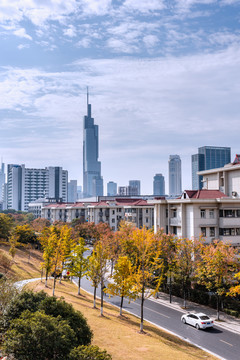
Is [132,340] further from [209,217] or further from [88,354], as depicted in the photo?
[209,217]

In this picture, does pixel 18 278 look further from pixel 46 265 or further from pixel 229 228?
pixel 229 228

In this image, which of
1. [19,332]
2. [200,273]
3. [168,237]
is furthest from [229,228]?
[19,332]

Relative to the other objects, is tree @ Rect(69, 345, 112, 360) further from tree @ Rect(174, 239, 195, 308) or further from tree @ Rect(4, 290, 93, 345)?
tree @ Rect(174, 239, 195, 308)

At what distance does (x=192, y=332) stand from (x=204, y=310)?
319 inches

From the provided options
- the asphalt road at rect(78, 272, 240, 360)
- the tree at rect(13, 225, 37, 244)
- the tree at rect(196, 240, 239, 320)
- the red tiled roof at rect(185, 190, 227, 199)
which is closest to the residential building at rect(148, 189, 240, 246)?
the red tiled roof at rect(185, 190, 227, 199)

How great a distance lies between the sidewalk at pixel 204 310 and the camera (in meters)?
30.7

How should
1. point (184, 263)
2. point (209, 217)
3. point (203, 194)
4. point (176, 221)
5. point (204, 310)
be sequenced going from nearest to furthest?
1. point (204, 310)
2. point (184, 263)
3. point (209, 217)
4. point (203, 194)
5. point (176, 221)

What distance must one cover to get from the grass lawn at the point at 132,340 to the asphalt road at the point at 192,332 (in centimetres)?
147

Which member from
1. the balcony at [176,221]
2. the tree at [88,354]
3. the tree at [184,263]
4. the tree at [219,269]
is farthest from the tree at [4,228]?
the tree at [88,354]

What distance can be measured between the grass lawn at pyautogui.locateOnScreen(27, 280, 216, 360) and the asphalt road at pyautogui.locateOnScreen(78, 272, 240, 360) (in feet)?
4.83

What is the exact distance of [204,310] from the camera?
35.8 m

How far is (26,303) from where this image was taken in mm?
18438

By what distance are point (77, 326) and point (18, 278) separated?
26212 millimetres

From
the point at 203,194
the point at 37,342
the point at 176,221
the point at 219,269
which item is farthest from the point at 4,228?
the point at 37,342
